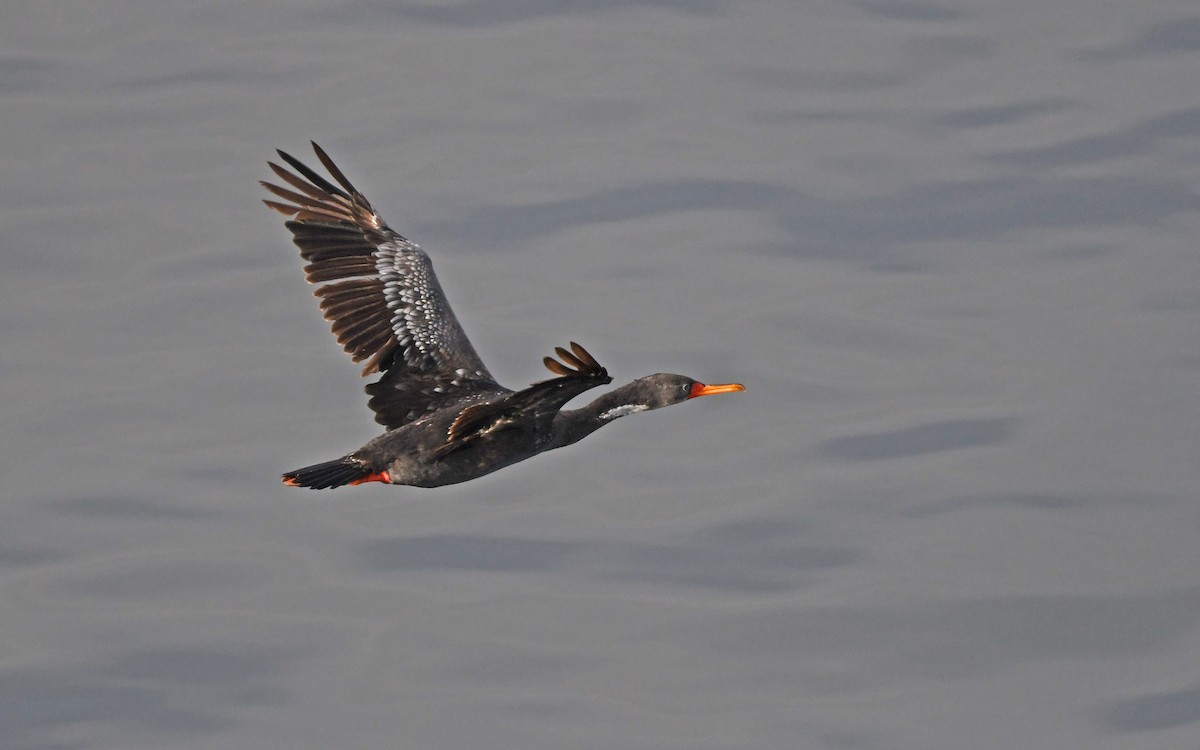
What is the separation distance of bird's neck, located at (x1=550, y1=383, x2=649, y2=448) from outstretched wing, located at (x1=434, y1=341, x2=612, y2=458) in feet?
0.36

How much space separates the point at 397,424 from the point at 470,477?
128 cm

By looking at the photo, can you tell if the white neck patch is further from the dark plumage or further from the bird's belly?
the bird's belly

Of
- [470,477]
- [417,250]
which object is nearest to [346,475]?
[470,477]

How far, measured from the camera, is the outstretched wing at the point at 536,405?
10383mm

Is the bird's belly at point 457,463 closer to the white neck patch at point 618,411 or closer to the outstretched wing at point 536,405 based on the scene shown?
the outstretched wing at point 536,405

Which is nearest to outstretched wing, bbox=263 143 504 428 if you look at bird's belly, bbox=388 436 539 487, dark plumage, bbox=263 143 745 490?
dark plumage, bbox=263 143 745 490

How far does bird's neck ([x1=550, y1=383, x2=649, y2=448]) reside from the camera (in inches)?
496

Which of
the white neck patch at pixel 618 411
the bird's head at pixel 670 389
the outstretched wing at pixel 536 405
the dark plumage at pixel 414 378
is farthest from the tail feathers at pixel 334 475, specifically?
the bird's head at pixel 670 389

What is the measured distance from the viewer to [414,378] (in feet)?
45.8

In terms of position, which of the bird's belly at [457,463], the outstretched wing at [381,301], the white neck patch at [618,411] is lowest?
the bird's belly at [457,463]

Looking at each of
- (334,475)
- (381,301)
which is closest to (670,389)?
(334,475)

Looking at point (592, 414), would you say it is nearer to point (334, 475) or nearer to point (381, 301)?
point (334, 475)

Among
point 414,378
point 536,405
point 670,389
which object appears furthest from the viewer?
point 414,378

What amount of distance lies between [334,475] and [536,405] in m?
1.73
